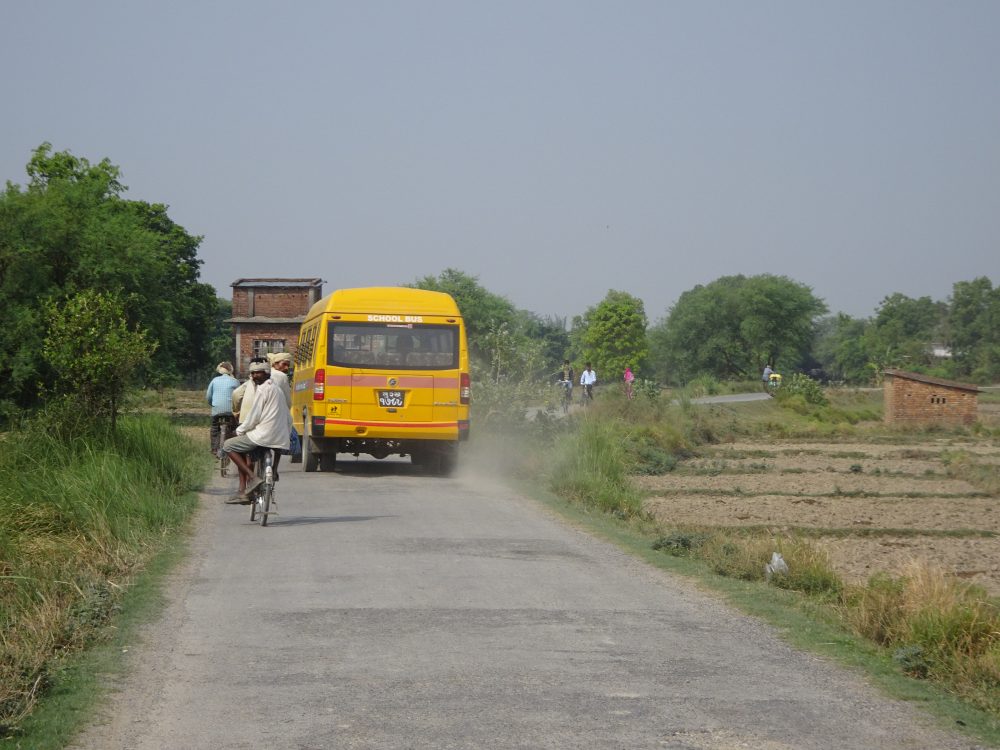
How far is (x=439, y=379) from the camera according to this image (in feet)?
68.3

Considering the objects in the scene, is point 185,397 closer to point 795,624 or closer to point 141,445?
point 141,445

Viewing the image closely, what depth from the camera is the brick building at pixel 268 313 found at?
69938 millimetres

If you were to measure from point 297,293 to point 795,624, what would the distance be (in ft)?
212

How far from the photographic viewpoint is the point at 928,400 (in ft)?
156

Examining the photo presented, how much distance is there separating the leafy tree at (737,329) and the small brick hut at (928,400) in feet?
221

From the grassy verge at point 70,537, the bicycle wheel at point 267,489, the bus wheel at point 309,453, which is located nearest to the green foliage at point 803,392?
the bus wheel at point 309,453

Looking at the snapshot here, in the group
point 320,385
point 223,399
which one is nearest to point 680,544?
point 320,385

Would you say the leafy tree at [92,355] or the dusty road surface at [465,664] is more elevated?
the leafy tree at [92,355]

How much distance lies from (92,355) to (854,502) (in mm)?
13679

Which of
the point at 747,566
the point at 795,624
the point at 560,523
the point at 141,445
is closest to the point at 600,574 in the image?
the point at 747,566

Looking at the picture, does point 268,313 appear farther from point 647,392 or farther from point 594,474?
Answer: point 594,474

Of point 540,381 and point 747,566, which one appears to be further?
point 540,381

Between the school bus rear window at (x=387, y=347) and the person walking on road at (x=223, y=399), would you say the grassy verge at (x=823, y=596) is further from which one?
the person walking on road at (x=223, y=399)

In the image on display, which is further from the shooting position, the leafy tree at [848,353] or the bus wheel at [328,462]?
the leafy tree at [848,353]
